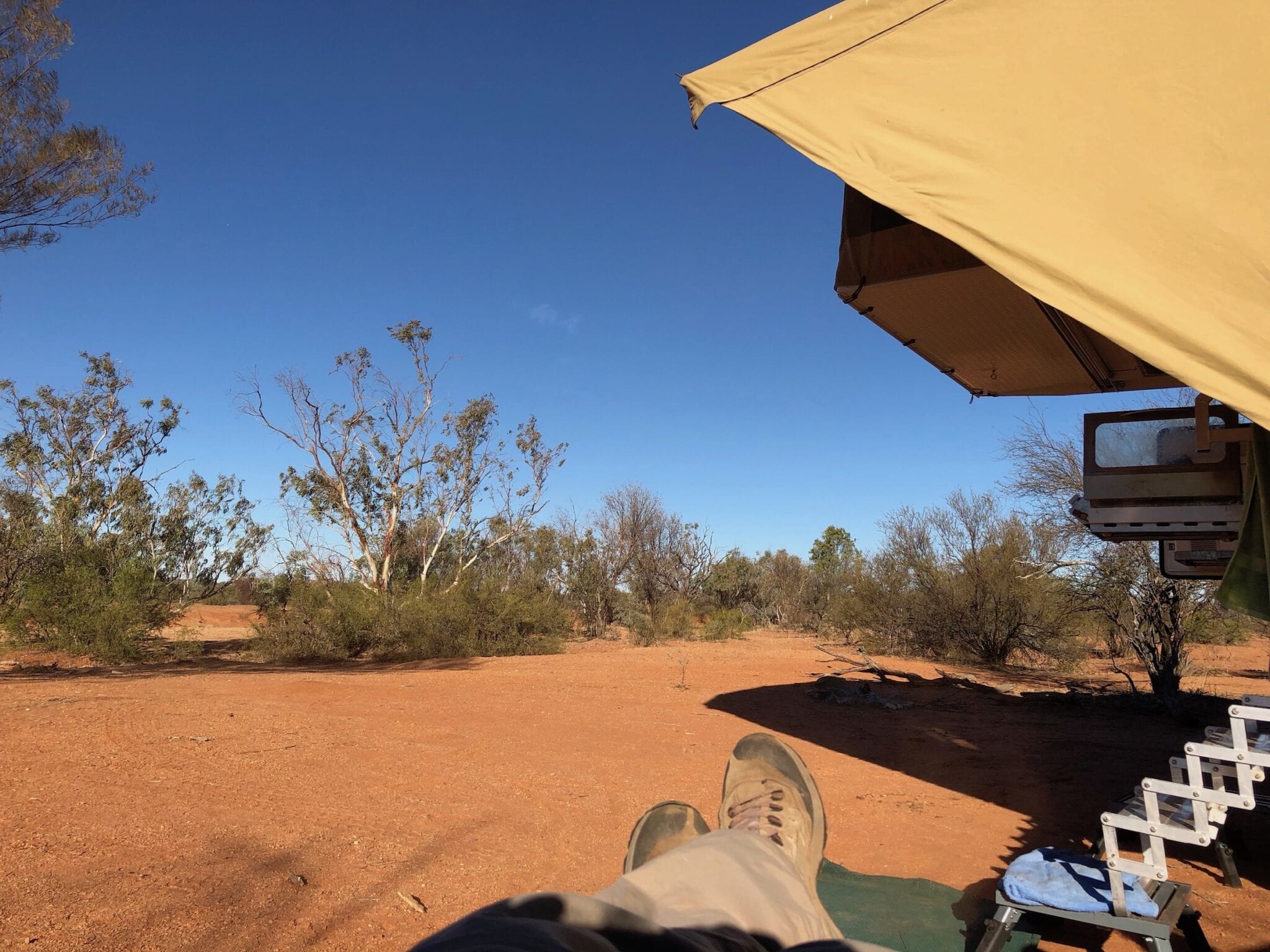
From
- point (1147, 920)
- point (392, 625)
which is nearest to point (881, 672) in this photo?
point (1147, 920)

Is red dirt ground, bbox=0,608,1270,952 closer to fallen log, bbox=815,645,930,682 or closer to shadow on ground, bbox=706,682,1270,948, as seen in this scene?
shadow on ground, bbox=706,682,1270,948

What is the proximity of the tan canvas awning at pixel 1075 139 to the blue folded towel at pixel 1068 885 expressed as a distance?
1835mm

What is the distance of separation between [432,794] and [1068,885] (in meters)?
3.49

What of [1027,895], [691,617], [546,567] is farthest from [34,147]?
[546,567]

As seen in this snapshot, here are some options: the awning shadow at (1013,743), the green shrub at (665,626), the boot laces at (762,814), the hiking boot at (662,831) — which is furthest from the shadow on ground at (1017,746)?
the green shrub at (665,626)

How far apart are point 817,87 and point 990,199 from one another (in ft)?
3.13

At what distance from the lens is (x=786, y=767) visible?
2812mm

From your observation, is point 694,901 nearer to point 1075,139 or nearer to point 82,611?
point 1075,139

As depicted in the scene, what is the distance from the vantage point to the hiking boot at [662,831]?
7.53ft

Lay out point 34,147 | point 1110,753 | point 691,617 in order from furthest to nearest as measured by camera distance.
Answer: point 691,617
point 34,147
point 1110,753

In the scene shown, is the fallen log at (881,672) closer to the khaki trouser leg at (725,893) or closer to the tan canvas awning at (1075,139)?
the tan canvas awning at (1075,139)

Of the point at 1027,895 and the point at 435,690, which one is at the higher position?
the point at 1027,895

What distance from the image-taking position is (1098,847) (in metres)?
3.36

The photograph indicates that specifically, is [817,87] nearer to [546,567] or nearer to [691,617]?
[691,617]
